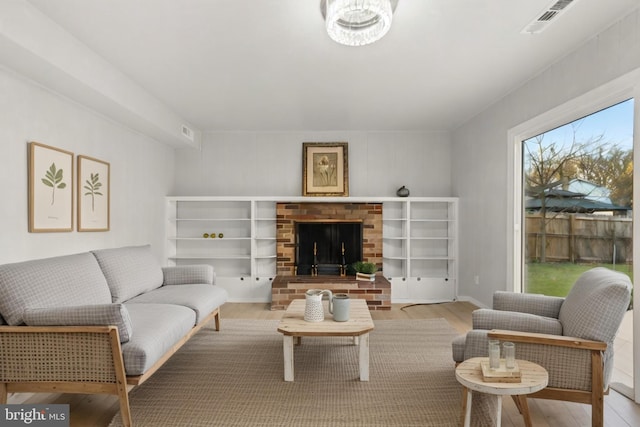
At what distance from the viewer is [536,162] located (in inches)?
155

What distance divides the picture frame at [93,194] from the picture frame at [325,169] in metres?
2.68

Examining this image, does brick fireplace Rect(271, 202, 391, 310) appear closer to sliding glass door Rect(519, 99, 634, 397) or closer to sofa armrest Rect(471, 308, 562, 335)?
sliding glass door Rect(519, 99, 634, 397)

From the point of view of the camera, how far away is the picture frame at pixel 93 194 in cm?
367

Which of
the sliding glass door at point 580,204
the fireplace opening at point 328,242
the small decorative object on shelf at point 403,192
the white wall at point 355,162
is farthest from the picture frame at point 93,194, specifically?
the sliding glass door at point 580,204

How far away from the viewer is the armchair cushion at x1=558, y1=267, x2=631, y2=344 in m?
2.06

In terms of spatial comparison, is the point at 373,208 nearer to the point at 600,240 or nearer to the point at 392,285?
the point at 392,285

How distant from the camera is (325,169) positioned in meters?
5.90

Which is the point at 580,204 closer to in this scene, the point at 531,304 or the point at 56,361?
the point at 531,304

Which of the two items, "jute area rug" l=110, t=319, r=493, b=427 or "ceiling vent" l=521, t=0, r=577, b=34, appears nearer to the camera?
"jute area rug" l=110, t=319, r=493, b=427

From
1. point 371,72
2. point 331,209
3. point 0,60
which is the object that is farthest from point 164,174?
point 371,72

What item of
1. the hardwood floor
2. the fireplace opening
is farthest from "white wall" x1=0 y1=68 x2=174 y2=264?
the fireplace opening

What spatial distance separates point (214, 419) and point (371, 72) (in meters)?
3.00

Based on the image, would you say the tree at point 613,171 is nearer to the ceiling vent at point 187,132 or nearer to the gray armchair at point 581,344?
the gray armchair at point 581,344

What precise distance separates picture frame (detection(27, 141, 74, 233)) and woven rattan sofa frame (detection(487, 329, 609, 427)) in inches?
135
